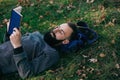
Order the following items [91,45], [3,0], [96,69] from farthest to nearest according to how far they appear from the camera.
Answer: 1. [3,0]
2. [91,45]
3. [96,69]

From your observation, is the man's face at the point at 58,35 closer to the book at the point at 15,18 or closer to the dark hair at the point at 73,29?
the dark hair at the point at 73,29

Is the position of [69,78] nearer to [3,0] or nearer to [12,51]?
[12,51]

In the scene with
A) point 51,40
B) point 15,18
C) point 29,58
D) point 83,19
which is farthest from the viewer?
point 83,19

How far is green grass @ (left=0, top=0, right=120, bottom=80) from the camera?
7020 mm

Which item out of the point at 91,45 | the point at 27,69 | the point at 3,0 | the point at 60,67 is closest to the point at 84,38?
the point at 91,45

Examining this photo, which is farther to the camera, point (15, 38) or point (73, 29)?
point (73, 29)

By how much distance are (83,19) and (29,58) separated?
2339 mm

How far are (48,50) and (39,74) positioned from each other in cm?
55

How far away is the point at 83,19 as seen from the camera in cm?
876

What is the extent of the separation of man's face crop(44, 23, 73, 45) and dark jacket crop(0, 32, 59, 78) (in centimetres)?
14

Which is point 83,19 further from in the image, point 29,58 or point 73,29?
point 29,58

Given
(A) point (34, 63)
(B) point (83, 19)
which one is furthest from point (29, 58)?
(B) point (83, 19)

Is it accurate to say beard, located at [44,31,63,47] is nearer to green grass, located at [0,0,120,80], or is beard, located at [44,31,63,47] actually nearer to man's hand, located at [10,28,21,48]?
green grass, located at [0,0,120,80]

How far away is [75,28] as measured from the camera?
283 inches
